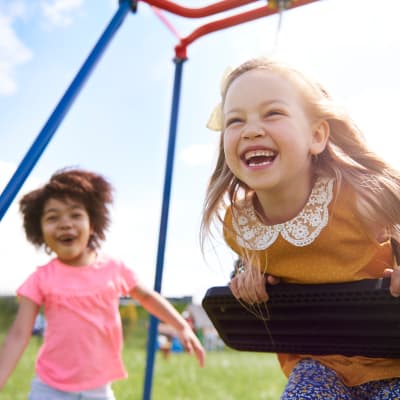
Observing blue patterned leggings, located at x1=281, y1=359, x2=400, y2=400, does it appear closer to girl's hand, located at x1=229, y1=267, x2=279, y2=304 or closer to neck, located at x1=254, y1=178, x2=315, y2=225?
girl's hand, located at x1=229, y1=267, x2=279, y2=304

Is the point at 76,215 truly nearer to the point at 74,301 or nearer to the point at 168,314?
the point at 74,301

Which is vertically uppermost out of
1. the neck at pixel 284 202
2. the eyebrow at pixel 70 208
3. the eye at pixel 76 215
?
the eyebrow at pixel 70 208

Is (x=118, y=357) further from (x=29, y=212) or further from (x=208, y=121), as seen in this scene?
(x=208, y=121)

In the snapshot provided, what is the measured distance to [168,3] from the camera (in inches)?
72.3

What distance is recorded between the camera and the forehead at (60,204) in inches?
79.2

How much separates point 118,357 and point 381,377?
39.1 inches

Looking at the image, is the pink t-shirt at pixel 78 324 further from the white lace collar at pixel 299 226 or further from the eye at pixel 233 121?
the eye at pixel 233 121

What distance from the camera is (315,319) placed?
3.54ft

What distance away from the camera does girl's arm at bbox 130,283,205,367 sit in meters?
1.87

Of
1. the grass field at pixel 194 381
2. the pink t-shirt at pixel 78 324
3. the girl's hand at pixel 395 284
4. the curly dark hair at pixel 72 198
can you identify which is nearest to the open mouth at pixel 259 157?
the girl's hand at pixel 395 284

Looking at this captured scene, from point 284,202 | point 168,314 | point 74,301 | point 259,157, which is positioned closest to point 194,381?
point 168,314

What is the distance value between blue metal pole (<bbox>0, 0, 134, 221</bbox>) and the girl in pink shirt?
55cm

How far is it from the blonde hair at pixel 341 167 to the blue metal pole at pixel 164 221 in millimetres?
643

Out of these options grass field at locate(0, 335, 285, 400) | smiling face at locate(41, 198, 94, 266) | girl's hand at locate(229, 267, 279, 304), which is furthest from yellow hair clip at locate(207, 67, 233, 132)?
grass field at locate(0, 335, 285, 400)
